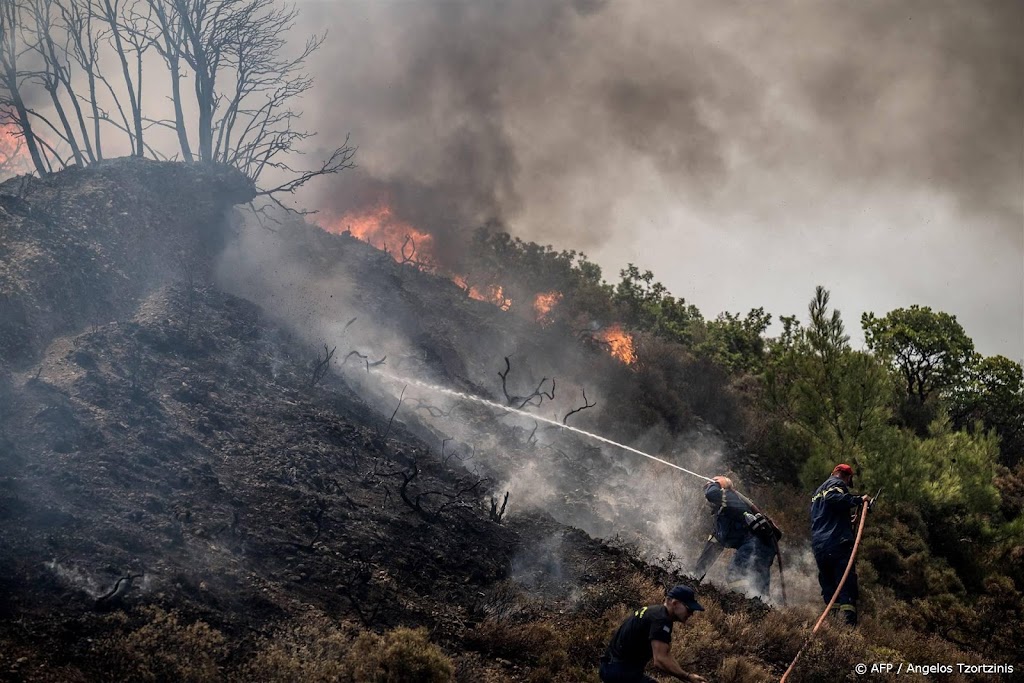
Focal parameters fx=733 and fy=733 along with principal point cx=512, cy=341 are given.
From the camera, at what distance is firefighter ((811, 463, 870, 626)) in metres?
9.59

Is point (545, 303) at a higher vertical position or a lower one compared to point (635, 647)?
higher

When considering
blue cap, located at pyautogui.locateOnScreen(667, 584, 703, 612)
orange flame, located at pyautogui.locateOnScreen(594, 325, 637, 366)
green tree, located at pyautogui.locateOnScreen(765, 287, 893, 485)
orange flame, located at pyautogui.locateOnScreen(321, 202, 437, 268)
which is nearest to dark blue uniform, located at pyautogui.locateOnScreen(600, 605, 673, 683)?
blue cap, located at pyautogui.locateOnScreen(667, 584, 703, 612)

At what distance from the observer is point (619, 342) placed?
1035 inches

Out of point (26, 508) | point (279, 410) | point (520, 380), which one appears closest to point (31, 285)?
point (279, 410)

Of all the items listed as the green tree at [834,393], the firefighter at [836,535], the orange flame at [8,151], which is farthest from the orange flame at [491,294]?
the firefighter at [836,535]

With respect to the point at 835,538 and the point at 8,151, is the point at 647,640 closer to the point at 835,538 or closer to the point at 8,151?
the point at 835,538

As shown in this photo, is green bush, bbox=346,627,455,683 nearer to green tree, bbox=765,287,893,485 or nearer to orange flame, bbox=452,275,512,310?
green tree, bbox=765,287,893,485

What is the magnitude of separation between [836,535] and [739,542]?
1.63 metres

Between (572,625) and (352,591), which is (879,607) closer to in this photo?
(572,625)

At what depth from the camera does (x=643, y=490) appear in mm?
16922

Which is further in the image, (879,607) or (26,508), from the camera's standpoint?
(879,607)

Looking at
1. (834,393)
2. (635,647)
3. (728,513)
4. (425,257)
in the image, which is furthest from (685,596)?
(425,257)

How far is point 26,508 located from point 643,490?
12.3 meters

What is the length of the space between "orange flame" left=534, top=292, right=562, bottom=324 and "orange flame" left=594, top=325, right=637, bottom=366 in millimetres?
2145
